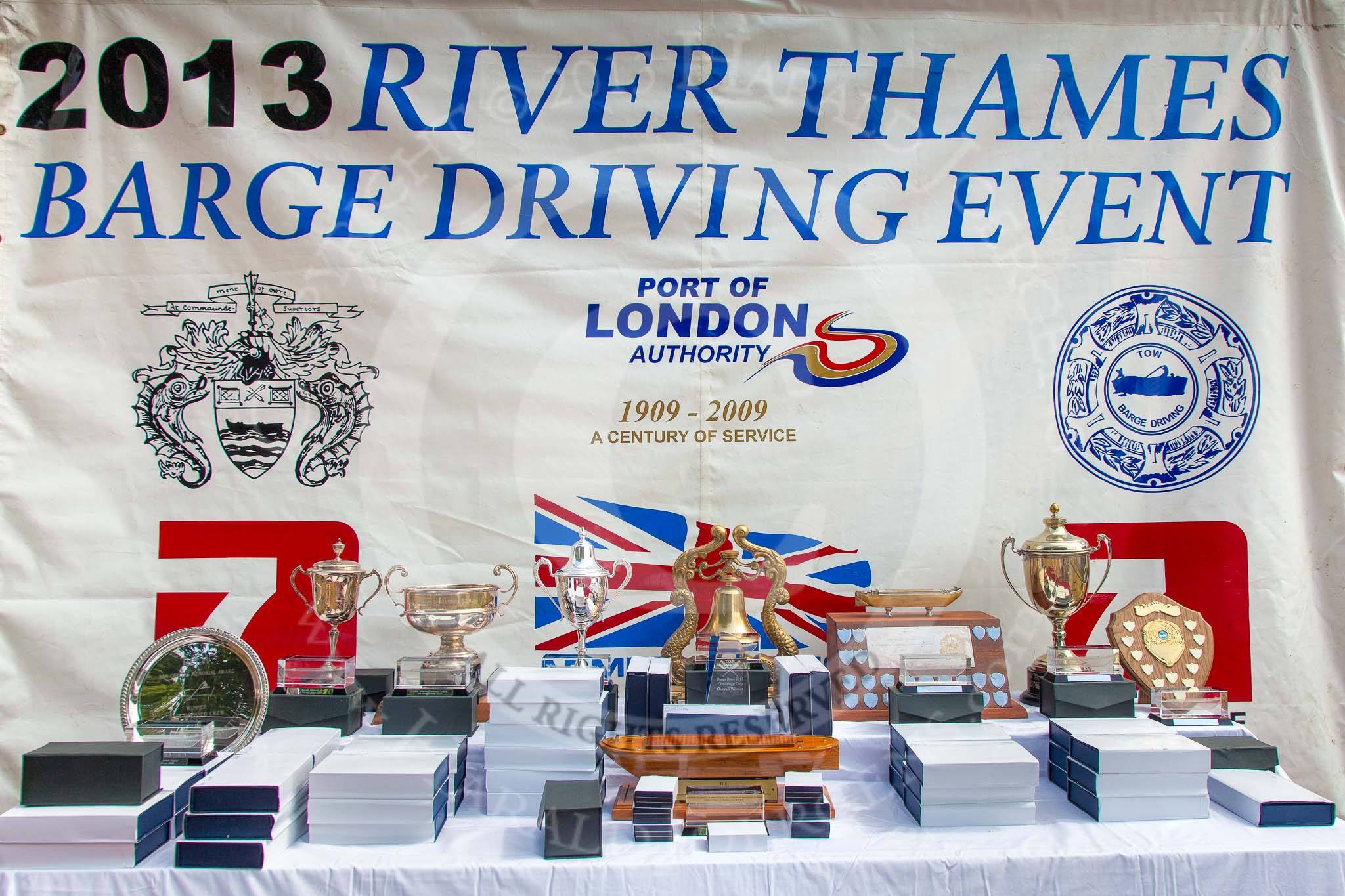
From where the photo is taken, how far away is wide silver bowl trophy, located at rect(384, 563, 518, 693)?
6.93 ft

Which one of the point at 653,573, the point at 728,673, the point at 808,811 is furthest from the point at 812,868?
the point at 653,573

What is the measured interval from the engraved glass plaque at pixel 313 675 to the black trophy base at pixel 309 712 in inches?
1.0

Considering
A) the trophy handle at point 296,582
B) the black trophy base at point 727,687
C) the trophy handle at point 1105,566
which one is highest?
the trophy handle at point 1105,566

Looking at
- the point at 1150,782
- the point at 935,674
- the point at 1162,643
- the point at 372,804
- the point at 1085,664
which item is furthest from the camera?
the point at 1162,643

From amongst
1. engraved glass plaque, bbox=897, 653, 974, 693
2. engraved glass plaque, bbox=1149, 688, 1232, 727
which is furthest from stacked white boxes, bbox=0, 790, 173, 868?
engraved glass plaque, bbox=1149, 688, 1232, 727

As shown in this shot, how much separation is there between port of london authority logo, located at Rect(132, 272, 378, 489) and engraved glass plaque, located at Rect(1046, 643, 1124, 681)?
191 centimetres

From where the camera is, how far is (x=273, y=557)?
256 cm

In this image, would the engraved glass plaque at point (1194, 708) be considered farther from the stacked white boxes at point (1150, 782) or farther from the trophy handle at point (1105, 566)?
the trophy handle at point (1105, 566)

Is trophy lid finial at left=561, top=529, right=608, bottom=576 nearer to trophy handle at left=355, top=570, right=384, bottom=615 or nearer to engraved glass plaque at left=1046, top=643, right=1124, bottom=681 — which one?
trophy handle at left=355, top=570, right=384, bottom=615

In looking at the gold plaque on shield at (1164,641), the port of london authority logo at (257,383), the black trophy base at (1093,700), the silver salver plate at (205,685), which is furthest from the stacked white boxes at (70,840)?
the gold plaque on shield at (1164,641)

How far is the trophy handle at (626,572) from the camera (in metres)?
2.58

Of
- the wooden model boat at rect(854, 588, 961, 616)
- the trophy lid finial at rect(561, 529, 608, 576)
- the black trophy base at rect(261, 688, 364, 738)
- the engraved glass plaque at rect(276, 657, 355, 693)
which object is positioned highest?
the trophy lid finial at rect(561, 529, 608, 576)

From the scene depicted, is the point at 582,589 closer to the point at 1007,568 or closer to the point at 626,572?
the point at 626,572

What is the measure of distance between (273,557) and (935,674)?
1.78 m
